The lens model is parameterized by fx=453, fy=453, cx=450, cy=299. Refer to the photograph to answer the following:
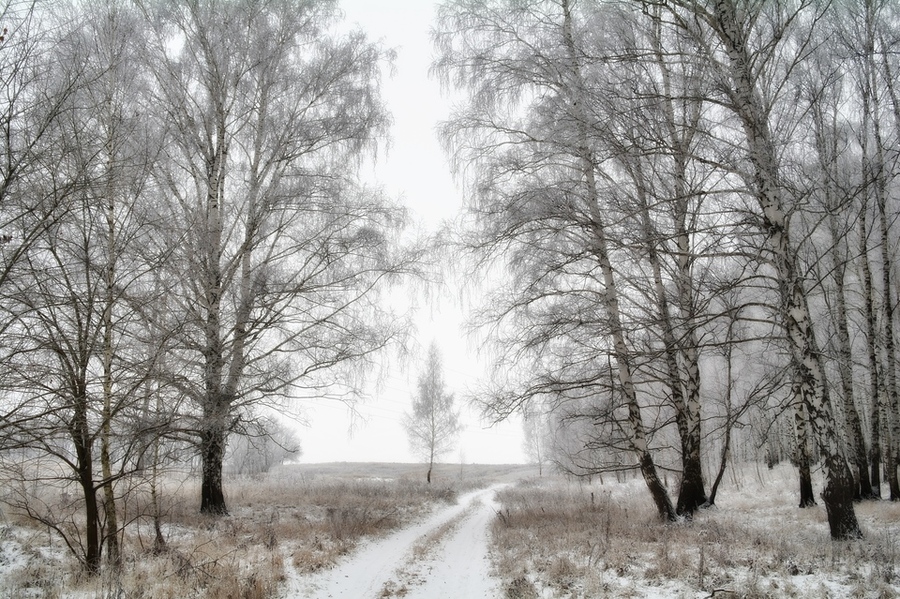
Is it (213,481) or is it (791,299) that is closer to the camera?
(791,299)

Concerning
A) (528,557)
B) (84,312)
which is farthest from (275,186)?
(528,557)

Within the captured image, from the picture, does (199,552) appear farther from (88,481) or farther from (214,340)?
(214,340)

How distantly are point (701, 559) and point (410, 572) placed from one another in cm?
372

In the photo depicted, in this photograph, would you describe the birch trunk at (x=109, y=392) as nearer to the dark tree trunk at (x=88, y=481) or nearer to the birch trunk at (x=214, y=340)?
the dark tree trunk at (x=88, y=481)

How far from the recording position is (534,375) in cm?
828

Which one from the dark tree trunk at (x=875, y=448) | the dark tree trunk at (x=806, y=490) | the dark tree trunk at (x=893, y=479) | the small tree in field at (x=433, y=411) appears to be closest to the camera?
the dark tree trunk at (x=893, y=479)

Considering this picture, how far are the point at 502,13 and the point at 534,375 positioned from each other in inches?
285

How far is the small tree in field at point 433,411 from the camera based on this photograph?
2956 centimetres

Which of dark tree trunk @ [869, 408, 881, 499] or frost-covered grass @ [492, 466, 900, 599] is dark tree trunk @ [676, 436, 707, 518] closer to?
frost-covered grass @ [492, 466, 900, 599]

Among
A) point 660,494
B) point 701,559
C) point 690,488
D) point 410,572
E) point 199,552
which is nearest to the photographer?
point 701,559

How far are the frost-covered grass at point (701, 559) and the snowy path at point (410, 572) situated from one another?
0.42 metres

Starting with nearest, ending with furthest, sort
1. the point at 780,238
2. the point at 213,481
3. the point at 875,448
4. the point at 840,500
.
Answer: the point at 840,500
the point at 780,238
the point at 213,481
the point at 875,448

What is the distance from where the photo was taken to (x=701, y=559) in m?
4.63

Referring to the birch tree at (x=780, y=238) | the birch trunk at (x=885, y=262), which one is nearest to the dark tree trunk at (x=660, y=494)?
the birch tree at (x=780, y=238)
